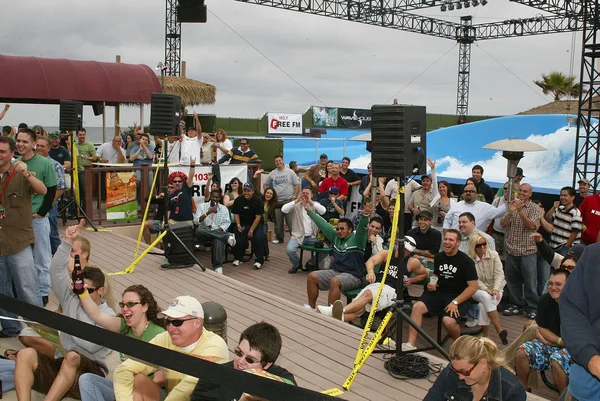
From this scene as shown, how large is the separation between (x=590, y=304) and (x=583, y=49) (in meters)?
12.2

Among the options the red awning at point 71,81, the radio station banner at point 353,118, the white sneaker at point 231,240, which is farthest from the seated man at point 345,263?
the radio station banner at point 353,118

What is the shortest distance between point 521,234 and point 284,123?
915 inches

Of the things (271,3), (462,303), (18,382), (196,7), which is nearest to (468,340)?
(18,382)

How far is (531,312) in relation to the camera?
7.04 meters

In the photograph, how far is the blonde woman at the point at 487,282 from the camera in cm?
588

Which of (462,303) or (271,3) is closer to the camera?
(462,303)

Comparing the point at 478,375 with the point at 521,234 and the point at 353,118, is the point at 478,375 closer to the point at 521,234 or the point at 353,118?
the point at 521,234

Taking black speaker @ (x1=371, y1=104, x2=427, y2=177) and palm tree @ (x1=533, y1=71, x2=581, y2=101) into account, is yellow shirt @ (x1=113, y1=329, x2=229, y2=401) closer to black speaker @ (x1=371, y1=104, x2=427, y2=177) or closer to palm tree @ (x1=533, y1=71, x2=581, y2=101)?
black speaker @ (x1=371, y1=104, x2=427, y2=177)

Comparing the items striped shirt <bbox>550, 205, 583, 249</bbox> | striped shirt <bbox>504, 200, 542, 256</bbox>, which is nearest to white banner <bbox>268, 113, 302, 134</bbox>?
striped shirt <bbox>550, 205, 583, 249</bbox>

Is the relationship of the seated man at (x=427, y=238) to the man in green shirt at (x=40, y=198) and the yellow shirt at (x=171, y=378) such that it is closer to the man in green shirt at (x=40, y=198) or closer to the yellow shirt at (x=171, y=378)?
the man in green shirt at (x=40, y=198)

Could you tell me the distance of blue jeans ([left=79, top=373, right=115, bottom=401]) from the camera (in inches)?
128

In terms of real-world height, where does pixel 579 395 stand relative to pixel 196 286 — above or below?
above

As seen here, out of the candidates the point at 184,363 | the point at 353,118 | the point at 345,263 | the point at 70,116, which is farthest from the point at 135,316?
the point at 353,118

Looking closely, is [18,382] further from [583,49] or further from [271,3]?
[271,3]
